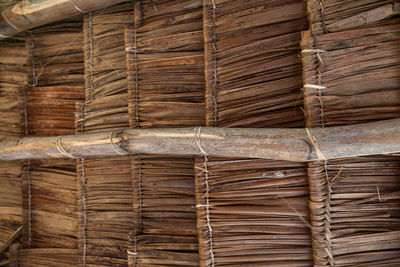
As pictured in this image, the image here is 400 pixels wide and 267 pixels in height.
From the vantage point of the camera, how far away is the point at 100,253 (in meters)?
1.84

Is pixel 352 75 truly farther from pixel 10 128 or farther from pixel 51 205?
pixel 10 128

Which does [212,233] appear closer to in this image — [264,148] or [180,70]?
[264,148]

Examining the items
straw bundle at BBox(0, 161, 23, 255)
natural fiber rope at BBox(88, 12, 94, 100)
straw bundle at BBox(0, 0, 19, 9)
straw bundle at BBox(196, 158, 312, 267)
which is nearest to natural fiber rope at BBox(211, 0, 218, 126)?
straw bundle at BBox(196, 158, 312, 267)

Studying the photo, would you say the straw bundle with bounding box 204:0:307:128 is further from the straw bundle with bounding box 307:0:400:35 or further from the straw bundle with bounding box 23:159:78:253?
the straw bundle with bounding box 23:159:78:253

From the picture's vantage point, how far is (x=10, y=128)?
7.22 feet

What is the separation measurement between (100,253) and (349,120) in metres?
1.48

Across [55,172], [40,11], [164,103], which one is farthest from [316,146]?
[40,11]

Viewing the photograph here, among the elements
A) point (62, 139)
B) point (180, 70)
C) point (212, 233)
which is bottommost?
point (212, 233)

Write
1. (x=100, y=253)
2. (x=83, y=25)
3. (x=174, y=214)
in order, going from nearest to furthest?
(x=174, y=214), (x=100, y=253), (x=83, y=25)

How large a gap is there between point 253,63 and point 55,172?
1374 mm

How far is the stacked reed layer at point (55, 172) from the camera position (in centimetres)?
197

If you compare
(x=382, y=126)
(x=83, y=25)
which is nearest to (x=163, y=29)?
(x=83, y=25)

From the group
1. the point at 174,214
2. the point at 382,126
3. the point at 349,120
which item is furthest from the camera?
the point at 174,214

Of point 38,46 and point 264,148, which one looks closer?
point 264,148
